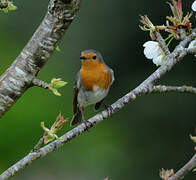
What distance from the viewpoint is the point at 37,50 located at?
2.02 m

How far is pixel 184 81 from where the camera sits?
24.3 feet

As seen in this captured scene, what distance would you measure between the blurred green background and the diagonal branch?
476cm

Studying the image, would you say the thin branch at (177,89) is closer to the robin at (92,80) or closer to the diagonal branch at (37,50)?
the diagonal branch at (37,50)

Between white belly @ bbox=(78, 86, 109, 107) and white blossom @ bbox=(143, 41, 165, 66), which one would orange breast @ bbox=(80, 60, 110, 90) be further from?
white blossom @ bbox=(143, 41, 165, 66)

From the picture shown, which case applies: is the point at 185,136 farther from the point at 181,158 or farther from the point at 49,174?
the point at 49,174

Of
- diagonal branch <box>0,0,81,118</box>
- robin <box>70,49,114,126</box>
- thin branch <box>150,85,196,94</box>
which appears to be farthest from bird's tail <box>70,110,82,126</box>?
diagonal branch <box>0,0,81,118</box>

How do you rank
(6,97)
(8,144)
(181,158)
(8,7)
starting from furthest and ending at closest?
(181,158)
(8,144)
(8,7)
(6,97)

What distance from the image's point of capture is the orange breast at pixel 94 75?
3.86m

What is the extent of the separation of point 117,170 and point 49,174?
1245mm

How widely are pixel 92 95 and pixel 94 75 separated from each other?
17 centimetres

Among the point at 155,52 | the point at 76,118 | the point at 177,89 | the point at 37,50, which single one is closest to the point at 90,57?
the point at 76,118

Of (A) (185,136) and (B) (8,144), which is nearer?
(B) (8,144)

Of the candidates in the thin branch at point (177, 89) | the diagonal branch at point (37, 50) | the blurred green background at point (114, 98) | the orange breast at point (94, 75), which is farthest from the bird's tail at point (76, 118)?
the diagonal branch at point (37, 50)

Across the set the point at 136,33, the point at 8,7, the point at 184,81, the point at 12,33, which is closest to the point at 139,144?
the point at 184,81
